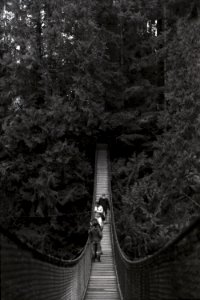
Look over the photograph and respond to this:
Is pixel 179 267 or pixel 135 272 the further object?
pixel 135 272

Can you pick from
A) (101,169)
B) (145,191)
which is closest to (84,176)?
(101,169)

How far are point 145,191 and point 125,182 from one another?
18.5 ft

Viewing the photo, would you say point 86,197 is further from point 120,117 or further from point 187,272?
point 187,272

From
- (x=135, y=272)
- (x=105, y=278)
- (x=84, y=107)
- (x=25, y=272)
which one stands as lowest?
(x=105, y=278)

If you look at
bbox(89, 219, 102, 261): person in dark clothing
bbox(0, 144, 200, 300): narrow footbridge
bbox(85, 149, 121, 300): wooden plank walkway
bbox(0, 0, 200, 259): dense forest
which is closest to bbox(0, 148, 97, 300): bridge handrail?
bbox(0, 144, 200, 300): narrow footbridge

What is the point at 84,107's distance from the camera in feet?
78.7

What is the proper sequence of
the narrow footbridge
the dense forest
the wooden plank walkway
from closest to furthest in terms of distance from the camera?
the narrow footbridge, the wooden plank walkway, the dense forest

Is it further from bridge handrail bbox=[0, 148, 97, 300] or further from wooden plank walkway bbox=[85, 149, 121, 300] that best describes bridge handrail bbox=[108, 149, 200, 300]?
wooden plank walkway bbox=[85, 149, 121, 300]

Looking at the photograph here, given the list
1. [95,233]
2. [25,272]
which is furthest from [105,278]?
[25,272]

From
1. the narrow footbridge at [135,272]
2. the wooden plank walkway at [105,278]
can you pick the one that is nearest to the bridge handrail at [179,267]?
the narrow footbridge at [135,272]

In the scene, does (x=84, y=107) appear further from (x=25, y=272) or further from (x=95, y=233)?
(x=25, y=272)

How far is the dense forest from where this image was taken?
20094 millimetres

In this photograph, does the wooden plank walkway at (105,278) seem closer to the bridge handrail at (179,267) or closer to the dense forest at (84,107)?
the dense forest at (84,107)

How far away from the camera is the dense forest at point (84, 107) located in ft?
65.9
